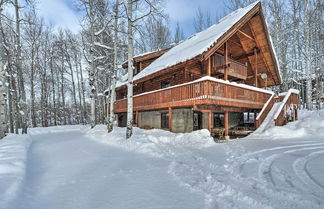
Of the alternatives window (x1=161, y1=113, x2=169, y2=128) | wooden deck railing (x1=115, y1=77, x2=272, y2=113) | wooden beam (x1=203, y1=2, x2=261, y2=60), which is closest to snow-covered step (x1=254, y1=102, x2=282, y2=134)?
wooden deck railing (x1=115, y1=77, x2=272, y2=113)

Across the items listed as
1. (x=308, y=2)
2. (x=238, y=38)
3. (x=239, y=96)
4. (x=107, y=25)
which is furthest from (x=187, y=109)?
(x=308, y=2)

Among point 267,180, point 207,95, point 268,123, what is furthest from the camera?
point 268,123

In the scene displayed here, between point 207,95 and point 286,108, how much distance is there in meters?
6.84

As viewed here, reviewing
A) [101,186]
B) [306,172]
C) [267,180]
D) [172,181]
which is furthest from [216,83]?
[101,186]

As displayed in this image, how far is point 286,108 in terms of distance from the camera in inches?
462

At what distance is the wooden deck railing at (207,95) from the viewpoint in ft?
28.8

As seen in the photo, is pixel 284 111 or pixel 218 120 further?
pixel 218 120

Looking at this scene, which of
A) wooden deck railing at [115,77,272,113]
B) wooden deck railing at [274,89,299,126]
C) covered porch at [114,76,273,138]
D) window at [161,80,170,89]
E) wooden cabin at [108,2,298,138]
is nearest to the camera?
wooden deck railing at [115,77,272,113]

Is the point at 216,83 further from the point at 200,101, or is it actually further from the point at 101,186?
the point at 101,186

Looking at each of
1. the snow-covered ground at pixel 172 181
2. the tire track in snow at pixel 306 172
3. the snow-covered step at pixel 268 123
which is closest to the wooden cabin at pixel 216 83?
the snow-covered step at pixel 268 123

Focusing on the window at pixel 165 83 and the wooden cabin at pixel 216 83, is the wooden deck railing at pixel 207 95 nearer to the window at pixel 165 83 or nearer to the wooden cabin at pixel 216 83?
the wooden cabin at pixel 216 83

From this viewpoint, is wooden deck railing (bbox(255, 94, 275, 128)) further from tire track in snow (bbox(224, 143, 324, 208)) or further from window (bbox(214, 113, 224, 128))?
tire track in snow (bbox(224, 143, 324, 208))

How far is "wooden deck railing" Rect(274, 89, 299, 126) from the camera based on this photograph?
35.0ft

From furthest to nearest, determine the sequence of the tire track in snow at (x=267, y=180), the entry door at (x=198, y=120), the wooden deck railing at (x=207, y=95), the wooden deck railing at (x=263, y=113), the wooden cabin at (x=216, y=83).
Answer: the entry door at (x=198, y=120), the wooden deck railing at (x=263, y=113), the wooden cabin at (x=216, y=83), the wooden deck railing at (x=207, y=95), the tire track in snow at (x=267, y=180)
